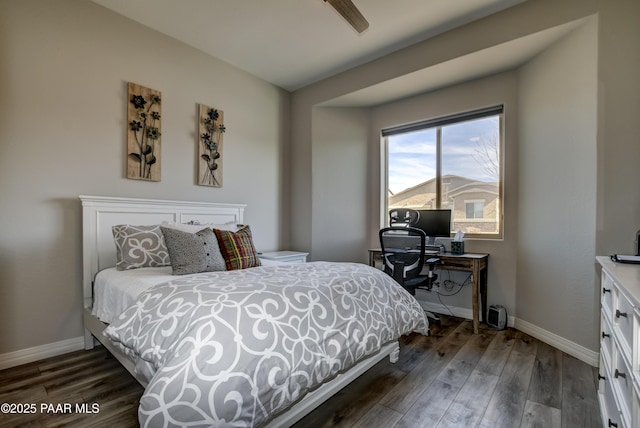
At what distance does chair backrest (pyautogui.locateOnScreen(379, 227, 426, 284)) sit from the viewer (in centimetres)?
293

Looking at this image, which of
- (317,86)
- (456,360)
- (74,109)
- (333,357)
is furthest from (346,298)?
(317,86)

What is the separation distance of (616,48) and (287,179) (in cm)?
340

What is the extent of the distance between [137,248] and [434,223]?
117 inches

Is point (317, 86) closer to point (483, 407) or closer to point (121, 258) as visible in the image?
point (121, 258)

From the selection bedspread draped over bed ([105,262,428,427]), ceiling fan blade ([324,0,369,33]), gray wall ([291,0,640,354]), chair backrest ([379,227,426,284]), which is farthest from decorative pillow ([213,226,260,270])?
gray wall ([291,0,640,354])

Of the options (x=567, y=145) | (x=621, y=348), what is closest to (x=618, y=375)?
(x=621, y=348)

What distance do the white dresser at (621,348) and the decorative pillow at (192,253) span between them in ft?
7.07

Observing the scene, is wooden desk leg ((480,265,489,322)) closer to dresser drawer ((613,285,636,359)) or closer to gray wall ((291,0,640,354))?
gray wall ((291,0,640,354))

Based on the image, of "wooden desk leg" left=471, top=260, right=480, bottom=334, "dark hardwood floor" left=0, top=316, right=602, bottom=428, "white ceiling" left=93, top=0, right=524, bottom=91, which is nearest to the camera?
"dark hardwood floor" left=0, top=316, right=602, bottom=428

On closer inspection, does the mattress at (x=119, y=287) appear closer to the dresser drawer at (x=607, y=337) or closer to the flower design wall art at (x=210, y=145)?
the flower design wall art at (x=210, y=145)

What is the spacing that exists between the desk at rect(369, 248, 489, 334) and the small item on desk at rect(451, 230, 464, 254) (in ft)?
0.46

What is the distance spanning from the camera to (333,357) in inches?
57.1

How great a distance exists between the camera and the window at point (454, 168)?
3.37 meters

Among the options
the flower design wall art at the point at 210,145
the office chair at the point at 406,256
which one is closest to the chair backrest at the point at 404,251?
the office chair at the point at 406,256
